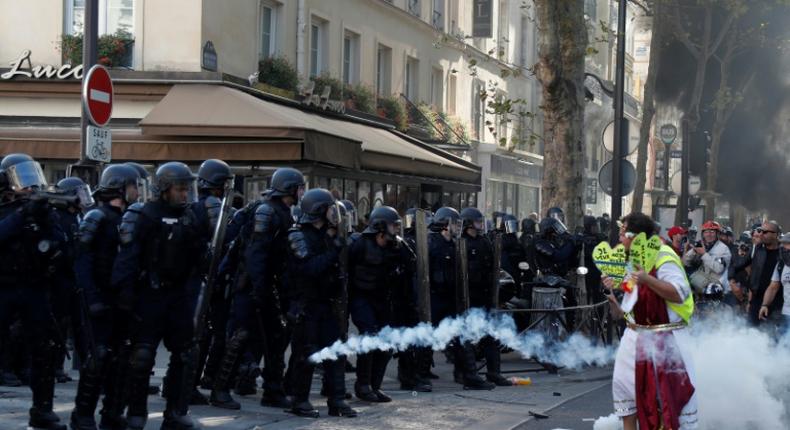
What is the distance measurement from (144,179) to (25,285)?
7.06ft

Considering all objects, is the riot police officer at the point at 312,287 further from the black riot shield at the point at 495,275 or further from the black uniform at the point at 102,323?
the black riot shield at the point at 495,275

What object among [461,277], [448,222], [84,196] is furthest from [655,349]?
[84,196]

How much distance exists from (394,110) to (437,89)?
19.2ft

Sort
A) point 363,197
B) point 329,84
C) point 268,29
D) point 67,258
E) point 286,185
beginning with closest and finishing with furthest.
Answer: point 67,258 < point 286,185 < point 268,29 < point 363,197 < point 329,84

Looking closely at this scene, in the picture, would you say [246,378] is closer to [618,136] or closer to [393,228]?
[393,228]

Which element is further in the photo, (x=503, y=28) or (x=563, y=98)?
(x=503, y=28)

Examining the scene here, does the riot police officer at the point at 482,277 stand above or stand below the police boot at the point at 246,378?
above

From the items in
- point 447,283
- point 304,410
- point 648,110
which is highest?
point 648,110

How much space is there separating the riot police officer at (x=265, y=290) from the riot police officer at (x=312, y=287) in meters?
0.18

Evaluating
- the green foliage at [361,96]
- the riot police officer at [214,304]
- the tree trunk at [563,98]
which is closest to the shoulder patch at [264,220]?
the riot police officer at [214,304]

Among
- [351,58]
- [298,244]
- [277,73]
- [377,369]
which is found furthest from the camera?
[351,58]

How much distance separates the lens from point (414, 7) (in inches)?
1211

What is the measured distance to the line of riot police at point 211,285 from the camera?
8.21m

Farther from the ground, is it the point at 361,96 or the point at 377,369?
the point at 361,96
